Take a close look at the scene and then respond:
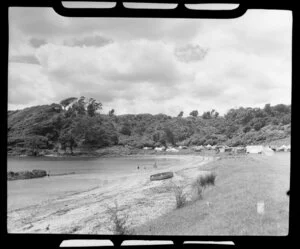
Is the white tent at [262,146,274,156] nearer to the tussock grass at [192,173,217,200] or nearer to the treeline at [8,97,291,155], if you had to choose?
the treeline at [8,97,291,155]

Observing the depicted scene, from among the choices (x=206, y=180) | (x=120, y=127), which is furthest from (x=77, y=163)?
(x=206, y=180)

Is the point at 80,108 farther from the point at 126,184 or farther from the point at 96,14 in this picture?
the point at 126,184

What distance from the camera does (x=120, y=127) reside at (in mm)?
2492

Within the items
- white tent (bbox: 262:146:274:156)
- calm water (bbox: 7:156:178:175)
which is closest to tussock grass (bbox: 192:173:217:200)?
calm water (bbox: 7:156:178:175)

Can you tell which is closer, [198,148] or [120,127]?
[120,127]

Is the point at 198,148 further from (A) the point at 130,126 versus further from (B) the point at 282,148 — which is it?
(B) the point at 282,148

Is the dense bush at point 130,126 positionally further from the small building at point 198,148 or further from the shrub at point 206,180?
the shrub at point 206,180

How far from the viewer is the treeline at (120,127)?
2096 mm

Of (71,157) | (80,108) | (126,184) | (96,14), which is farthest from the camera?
(126,184)

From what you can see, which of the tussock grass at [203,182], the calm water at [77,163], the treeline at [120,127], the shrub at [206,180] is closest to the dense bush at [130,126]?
the treeline at [120,127]
